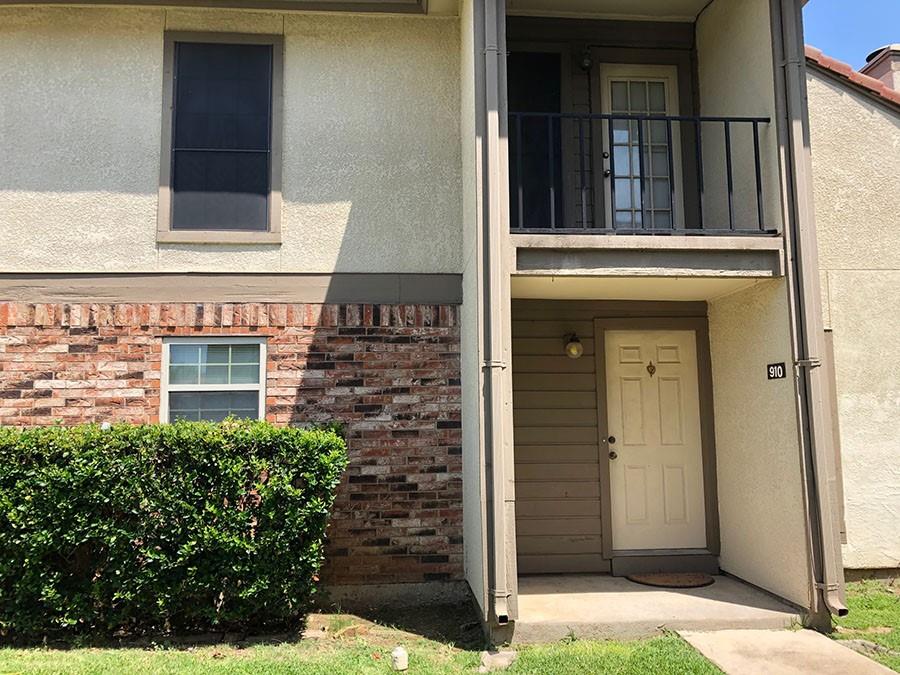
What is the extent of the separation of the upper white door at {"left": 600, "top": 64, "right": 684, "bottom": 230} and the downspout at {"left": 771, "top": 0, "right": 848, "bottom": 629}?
4.77 feet

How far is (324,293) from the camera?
627 centimetres

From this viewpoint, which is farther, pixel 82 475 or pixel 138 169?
pixel 138 169

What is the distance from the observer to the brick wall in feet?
19.7

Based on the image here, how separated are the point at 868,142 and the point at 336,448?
566cm

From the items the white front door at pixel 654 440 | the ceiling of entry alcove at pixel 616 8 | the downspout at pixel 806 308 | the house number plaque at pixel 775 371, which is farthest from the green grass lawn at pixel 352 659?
the ceiling of entry alcove at pixel 616 8

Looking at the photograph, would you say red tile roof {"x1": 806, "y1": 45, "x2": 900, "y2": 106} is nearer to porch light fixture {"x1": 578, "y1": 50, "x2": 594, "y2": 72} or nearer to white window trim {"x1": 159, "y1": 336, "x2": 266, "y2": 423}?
porch light fixture {"x1": 578, "y1": 50, "x2": 594, "y2": 72}

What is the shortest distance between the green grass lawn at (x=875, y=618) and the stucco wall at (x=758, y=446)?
0.39 meters

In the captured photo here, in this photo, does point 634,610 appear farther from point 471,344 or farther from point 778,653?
point 471,344

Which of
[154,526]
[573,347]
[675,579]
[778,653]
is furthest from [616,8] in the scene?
[154,526]

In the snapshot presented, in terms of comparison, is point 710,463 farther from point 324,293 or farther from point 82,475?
point 82,475

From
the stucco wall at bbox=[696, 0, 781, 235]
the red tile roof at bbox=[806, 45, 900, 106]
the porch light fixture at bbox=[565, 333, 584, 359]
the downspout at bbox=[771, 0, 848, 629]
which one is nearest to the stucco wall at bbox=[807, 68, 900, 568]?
the red tile roof at bbox=[806, 45, 900, 106]

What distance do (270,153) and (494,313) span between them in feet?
9.03

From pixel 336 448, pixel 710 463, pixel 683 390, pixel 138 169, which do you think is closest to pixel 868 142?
pixel 683 390

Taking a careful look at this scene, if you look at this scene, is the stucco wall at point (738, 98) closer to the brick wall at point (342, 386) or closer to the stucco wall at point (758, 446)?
the stucco wall at point (758, 446)
